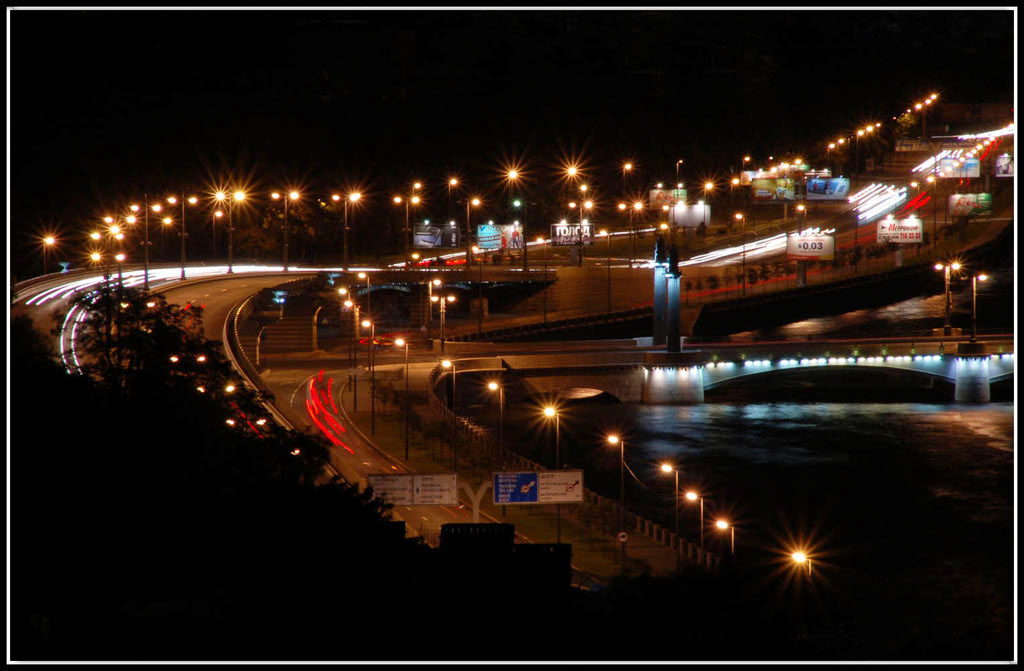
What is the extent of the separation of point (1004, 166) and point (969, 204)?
279 inches

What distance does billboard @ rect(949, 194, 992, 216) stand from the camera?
93.7 metres

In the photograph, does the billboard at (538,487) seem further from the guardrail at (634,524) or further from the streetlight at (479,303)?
the streetlight at (479,303)

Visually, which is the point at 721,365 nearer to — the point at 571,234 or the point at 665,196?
the point at 571,234

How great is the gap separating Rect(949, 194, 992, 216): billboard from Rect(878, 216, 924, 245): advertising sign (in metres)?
9.52

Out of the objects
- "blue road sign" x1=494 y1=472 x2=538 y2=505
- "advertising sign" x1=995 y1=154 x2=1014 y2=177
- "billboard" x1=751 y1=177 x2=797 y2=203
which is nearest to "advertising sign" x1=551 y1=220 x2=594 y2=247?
"billboard" x1=751 y1=177 x2=797 y2=203

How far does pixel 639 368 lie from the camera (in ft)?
225

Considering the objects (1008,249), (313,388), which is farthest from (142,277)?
(1008,249)

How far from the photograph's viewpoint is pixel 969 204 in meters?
93.8

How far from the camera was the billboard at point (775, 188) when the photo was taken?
323 ft

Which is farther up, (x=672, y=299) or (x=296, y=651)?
(x=672, y=299)

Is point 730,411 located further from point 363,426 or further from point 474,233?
point 474,233

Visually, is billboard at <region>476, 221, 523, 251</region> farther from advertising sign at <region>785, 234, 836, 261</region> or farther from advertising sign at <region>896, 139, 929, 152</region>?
advertising sign at <region>896, 139, 929, 152</region>

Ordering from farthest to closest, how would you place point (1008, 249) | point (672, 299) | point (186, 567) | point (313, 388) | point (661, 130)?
point (661, 130) < point (1008, 249) < point (672, 299) < point (313, 388) < point (186, 567)

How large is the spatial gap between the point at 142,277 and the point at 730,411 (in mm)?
32135
